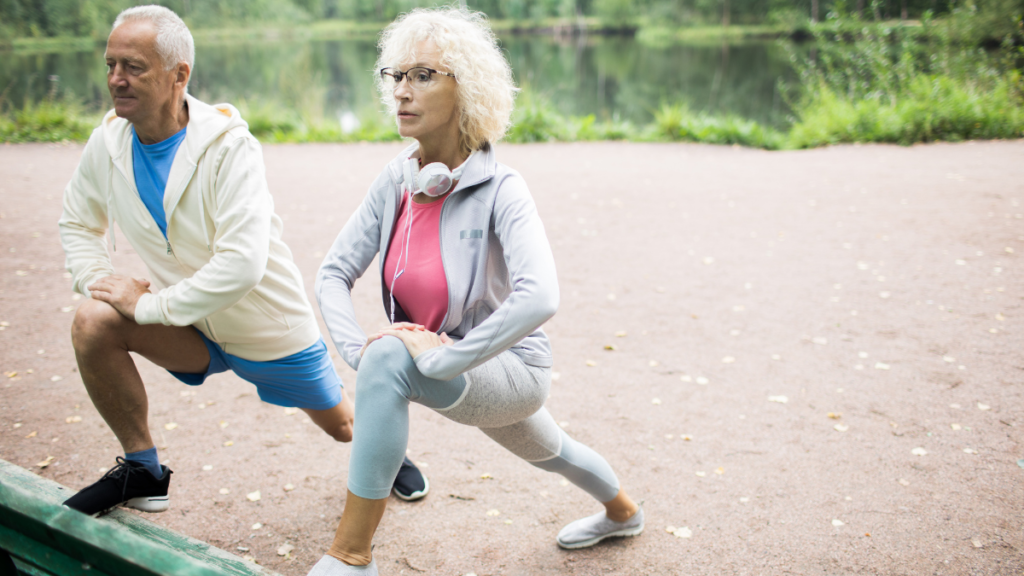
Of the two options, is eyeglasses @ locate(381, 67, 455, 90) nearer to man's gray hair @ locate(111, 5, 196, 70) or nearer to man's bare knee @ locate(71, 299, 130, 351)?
man's gray hair @ locate(111, 5, 196, 70)

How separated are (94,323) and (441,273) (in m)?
1.15

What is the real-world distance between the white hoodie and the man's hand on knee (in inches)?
1.5

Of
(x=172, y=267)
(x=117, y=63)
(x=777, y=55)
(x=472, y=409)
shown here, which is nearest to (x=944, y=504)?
(x=472, y=409)

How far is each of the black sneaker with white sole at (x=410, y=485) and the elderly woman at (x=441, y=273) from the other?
91 centimetres

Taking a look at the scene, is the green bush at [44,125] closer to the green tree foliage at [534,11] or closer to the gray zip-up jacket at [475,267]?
the green tree foliage at [534,11]

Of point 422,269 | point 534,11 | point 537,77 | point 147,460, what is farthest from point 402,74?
point 534,11

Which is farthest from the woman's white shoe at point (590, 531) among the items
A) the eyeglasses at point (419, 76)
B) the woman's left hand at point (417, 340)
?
the eyeglasses at point (419, 76)

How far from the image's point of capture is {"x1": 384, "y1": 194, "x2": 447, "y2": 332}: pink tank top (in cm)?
201

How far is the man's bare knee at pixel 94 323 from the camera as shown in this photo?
2168 mm

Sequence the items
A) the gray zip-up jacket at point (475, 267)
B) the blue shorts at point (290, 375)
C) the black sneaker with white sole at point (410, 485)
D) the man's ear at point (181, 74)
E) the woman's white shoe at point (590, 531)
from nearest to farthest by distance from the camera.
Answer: the gray zip-up jacket at point (475, 267)
the man's ear at point (181, 74)
the blue shorts at point (290, 375)
the woman's white shoe at point (590, 531)
the black sneaker with white sole at point (410, 485)

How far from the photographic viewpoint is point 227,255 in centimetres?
213

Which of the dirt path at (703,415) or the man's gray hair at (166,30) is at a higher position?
the man's gray hair at (166,30)

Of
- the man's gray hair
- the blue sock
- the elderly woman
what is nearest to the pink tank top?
the elderly woman

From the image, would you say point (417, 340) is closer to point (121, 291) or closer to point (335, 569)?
point (335, 569)
